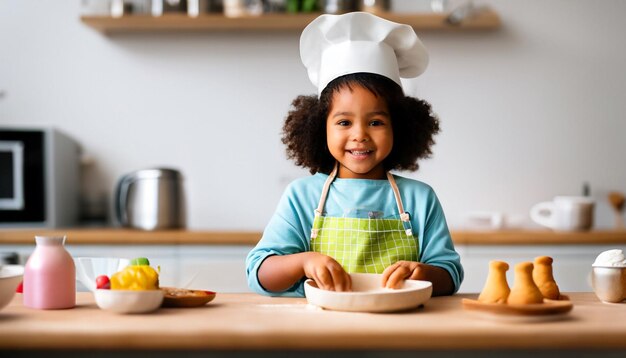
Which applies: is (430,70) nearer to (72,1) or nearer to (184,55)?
(184,55)

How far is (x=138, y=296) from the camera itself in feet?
3.11

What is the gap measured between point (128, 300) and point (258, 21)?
2.23 meters

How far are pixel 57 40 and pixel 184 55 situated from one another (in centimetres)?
62

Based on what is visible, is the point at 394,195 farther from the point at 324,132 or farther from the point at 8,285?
the point at 8,285

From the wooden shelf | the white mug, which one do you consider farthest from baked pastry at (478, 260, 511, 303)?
the wooden shelf

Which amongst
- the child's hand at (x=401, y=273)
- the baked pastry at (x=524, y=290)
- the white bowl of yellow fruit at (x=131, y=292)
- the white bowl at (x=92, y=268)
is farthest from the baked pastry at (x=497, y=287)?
the white bowl at (x=92, y=268)

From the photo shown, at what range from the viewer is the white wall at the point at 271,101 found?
3150mm

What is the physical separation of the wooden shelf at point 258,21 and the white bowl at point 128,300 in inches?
85.9

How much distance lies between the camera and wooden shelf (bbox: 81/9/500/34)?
2961mm

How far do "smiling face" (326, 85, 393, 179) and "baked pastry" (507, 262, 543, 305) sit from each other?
40cm

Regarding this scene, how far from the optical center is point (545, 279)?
1.08 metres

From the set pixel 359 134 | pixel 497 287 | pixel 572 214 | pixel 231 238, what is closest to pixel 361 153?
pixel 359 134

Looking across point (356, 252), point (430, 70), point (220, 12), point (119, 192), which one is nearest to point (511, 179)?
point (430, 70)

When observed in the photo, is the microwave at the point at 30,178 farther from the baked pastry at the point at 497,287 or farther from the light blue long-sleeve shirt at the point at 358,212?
the baked pastry at the point at 497,287
